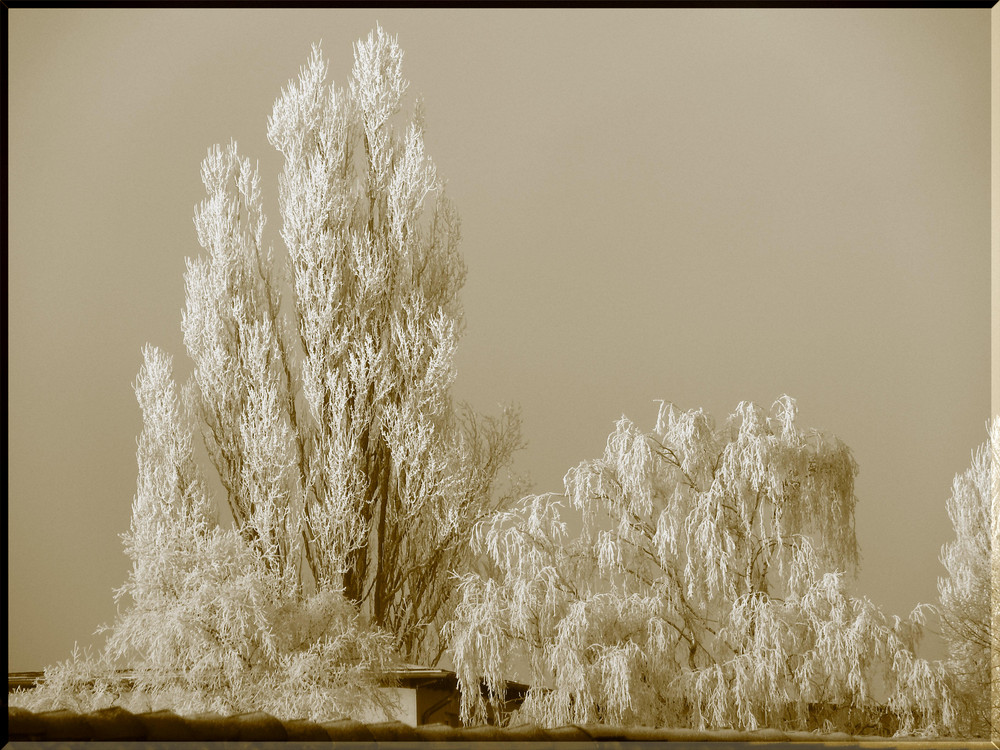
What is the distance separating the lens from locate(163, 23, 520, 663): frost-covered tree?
6.18 meters

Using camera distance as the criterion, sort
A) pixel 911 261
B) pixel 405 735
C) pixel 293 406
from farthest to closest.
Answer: pixel 293 406
pixel 911 261
pixel 405 735

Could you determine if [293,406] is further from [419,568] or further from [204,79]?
[204,79]

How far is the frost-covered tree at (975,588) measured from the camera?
5.64 metres

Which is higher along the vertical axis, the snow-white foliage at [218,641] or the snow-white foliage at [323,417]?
the snow-white foliage at [323,417]

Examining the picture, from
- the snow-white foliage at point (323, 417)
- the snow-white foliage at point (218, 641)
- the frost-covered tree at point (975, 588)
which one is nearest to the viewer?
the frost-covered tree at point (975, 588)


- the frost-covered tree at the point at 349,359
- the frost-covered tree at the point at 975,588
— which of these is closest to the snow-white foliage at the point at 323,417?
the frost-covered tree at the point at 349,359

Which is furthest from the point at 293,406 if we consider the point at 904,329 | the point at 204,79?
the point at 904,329

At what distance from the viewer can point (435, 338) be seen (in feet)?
20.7

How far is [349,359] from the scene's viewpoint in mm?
6305

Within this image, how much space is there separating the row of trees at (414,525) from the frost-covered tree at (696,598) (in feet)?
0.05

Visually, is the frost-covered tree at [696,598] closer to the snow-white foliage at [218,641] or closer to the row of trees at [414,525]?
the row of trees at [414,525]

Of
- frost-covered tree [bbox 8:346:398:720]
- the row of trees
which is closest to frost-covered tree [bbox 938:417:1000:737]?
the row of trees

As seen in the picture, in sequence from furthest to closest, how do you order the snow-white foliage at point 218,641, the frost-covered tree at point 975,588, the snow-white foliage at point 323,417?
the snow-white foliage at point 323,417
the snow-white foliage at point 218,641
the frost-covered tree at point 975,588

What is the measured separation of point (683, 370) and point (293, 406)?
8.10 ft
